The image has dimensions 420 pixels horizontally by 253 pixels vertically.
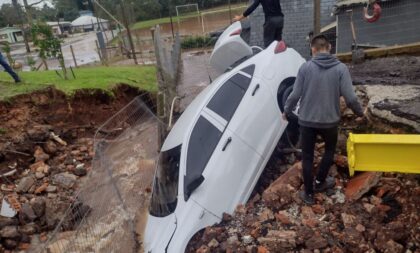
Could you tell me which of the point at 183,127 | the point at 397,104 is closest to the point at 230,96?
the point at 183,127

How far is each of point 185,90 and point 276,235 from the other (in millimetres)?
7889

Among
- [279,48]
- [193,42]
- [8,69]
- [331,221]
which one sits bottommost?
[193,42]

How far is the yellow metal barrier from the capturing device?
281 cm

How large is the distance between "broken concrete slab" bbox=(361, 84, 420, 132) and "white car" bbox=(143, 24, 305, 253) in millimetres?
1207

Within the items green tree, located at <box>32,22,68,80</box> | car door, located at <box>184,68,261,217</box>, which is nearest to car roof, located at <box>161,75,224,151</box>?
car door, located at <box>184,68,261,217</box>

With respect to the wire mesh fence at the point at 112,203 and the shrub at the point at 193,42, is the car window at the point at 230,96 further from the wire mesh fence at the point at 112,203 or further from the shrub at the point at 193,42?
the shrub at the point at 193,42

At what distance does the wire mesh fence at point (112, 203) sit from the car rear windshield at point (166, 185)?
0.65 metres

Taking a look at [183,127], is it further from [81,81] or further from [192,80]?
[192,80]

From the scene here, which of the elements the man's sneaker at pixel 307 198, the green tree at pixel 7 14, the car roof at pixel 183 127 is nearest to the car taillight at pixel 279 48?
the car roof at pixel 183 127

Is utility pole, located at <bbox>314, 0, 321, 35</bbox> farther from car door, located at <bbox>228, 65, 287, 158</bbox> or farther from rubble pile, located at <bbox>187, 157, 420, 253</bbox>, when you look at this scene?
rubble pile, located at <bbox>187, 157, 420, 253</bbox>

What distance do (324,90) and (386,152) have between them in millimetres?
902

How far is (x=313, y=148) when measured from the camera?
3875mm

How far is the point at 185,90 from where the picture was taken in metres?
11.1

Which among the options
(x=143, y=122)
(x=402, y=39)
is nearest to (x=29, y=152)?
(x=143, y=122)
